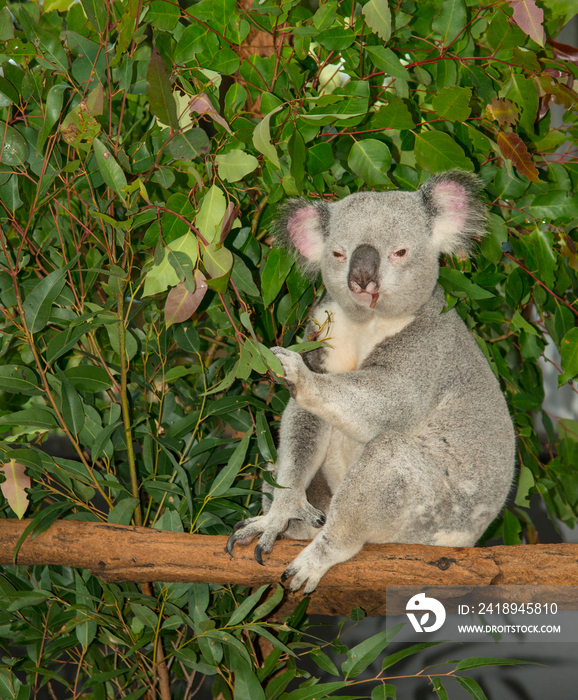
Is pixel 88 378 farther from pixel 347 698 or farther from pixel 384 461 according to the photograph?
pixel 347 698

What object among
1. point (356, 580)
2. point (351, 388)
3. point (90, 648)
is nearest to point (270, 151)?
point (351, 388)

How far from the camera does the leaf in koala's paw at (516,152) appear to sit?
123cm

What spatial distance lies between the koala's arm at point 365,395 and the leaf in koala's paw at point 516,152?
576 mm

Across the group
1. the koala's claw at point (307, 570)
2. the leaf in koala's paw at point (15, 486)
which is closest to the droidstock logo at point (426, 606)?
the koala's claw at point (307, 570)

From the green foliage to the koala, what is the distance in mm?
93

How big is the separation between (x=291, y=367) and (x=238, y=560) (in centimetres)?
53

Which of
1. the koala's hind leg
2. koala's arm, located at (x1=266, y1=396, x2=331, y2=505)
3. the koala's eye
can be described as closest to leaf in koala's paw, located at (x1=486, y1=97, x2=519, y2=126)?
the koala's eye

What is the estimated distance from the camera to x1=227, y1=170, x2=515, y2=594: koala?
1511mm

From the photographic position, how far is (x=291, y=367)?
1388mm

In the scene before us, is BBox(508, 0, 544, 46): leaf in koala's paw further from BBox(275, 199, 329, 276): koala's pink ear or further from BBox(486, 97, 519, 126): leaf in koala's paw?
BBox(275, 199, 329, 276): koala's pink ear

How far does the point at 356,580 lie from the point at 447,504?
334 mm

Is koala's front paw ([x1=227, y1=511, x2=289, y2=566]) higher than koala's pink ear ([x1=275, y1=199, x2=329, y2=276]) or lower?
lower

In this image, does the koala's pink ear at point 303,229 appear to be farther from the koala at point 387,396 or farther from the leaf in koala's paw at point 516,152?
the leaf in koala's paw at point 516,152

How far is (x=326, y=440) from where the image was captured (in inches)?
69.9
